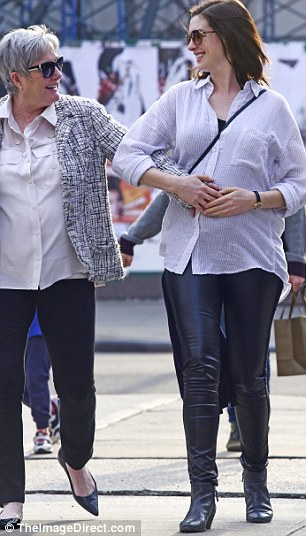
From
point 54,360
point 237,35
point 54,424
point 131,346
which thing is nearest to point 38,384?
point 54,424

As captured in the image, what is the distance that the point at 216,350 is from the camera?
489 centimetres

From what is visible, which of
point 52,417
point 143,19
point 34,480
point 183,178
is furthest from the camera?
point 143,19

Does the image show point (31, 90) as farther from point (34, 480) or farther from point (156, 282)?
point (156, 282)

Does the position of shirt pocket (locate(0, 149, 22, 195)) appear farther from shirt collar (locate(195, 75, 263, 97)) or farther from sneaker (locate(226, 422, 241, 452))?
sneaker (locate(226, 422, 241, 452))

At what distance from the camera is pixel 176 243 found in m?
4.97

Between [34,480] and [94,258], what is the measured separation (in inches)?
71.0

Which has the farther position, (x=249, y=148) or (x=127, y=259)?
(x=127, y=259)

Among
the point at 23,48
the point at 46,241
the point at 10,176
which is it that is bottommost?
the point at 46,241

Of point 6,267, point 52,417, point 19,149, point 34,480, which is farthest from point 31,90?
point 52,417

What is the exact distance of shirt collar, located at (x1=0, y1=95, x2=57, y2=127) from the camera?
507 cm

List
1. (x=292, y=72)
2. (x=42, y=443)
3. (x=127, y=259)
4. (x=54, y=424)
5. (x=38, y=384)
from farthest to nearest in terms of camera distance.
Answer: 1. (x=292, y=72)
2. (x=54, y=424)
3. (x=38, y=384)
4. (x=42, y=443)
5. (x=127, y=259)

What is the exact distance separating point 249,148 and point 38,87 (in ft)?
2.74

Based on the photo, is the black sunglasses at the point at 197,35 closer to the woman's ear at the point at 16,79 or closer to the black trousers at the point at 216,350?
the woman's ear at the point at 16,79

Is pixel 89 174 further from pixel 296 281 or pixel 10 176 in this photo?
pixel 296 281
